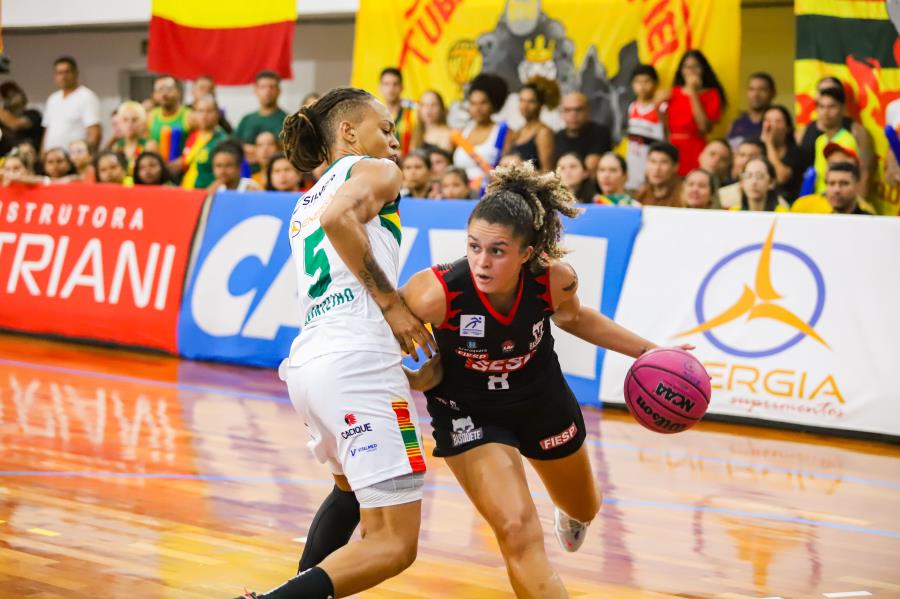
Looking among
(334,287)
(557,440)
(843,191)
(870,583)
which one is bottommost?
(870,583)

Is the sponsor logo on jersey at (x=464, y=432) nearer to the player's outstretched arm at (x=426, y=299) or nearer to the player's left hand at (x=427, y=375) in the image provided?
the player's left hand at (x=427, y=375)

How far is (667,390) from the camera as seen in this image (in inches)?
191

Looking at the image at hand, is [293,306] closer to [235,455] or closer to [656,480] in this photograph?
[235,455]

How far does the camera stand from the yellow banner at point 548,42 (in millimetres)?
12344

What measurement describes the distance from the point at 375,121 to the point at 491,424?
3.87 feet

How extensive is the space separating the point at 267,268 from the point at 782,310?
4.77 m

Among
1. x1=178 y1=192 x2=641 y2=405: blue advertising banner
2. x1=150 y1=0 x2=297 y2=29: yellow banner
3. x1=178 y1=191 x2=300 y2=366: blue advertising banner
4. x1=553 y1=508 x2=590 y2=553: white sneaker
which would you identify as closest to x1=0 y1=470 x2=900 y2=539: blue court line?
x1=553 y1=508 x2=590 y2=553: white sneaker

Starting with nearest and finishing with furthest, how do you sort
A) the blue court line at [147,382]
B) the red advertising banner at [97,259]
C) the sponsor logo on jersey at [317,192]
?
the sponsor logo on jersey at [317,192] → the blue court line at [147,382] → the red advertising banner at [97,259]

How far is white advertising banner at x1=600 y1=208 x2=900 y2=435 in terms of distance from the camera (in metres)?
8.79

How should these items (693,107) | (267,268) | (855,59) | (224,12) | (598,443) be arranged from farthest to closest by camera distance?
(224,12) < (693,107) < (267,268) < (855,59) < (598,443)

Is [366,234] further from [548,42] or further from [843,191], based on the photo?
[548,42]

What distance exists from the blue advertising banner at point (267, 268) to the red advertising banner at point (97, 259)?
0.94 feet

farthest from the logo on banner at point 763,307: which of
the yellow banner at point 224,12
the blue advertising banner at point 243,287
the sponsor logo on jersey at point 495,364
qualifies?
the yellow banner at point 224,12

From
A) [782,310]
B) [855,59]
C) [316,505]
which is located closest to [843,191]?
[782,310]
